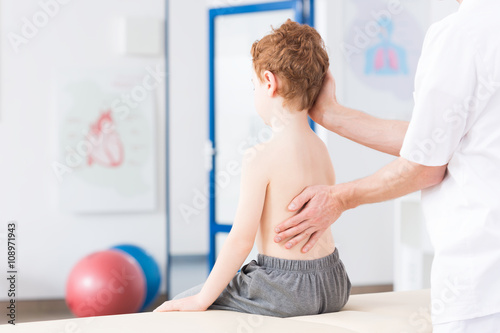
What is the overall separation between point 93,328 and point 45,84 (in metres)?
2.99

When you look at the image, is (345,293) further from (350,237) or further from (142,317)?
(350,237)

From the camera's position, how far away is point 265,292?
1.18 m

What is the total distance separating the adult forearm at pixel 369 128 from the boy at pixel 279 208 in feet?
0.36

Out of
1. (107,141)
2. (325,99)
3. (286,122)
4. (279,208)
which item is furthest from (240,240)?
(107,141)

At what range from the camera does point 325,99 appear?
4.42 feet

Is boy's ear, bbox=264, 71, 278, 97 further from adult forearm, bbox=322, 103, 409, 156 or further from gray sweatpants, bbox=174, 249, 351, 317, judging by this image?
gray sweatpants, bbox=174, 249, 351, 317

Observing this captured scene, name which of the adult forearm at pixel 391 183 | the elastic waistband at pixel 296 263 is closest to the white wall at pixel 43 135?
the elastic waistband at pixel 296 263

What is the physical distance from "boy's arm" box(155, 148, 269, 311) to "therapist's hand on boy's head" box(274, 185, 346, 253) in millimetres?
64

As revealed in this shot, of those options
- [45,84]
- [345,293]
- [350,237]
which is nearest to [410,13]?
[350,237]

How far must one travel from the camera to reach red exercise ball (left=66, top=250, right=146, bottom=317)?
2.98m

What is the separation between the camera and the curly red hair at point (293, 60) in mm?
1236

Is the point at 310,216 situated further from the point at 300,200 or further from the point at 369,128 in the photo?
the point at 369,128

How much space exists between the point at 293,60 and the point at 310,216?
356 millimetres

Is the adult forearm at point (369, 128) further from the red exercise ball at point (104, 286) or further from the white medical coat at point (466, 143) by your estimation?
the red exercise ball at point (104, 286)
